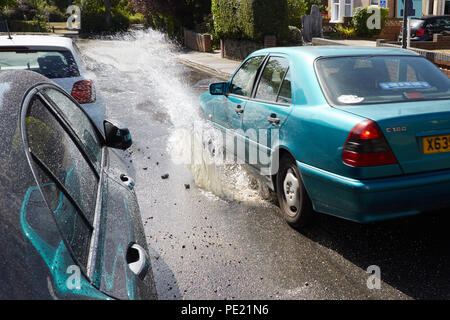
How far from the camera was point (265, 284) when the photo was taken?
11.8 ft

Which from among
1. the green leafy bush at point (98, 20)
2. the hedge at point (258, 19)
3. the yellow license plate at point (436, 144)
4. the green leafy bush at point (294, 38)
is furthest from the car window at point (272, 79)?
the green leafy bush at point (98, 20)

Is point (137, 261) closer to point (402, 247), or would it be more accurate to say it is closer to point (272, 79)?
point (402, 247)

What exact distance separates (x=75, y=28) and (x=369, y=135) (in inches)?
2167

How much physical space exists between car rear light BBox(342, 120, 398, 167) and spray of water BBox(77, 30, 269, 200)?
2.10 m

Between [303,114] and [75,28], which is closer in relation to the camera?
[303,114]

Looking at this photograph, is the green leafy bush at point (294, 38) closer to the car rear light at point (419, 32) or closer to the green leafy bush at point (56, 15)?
the car rear light at point (419, 32)

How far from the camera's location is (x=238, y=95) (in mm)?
5875

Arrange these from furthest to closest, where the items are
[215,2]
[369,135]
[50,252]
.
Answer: [215,2]
[369,135]
[50,252]

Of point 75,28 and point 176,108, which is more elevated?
point 75,28

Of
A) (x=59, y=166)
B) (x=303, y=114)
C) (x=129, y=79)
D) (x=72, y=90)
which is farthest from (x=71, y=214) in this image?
(x=129, y=79)

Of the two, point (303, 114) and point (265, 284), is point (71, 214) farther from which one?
point (303, 114)

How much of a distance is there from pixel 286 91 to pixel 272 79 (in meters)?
0.48

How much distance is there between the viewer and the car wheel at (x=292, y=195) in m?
4.36

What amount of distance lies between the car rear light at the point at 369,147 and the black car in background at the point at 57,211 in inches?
68.7
